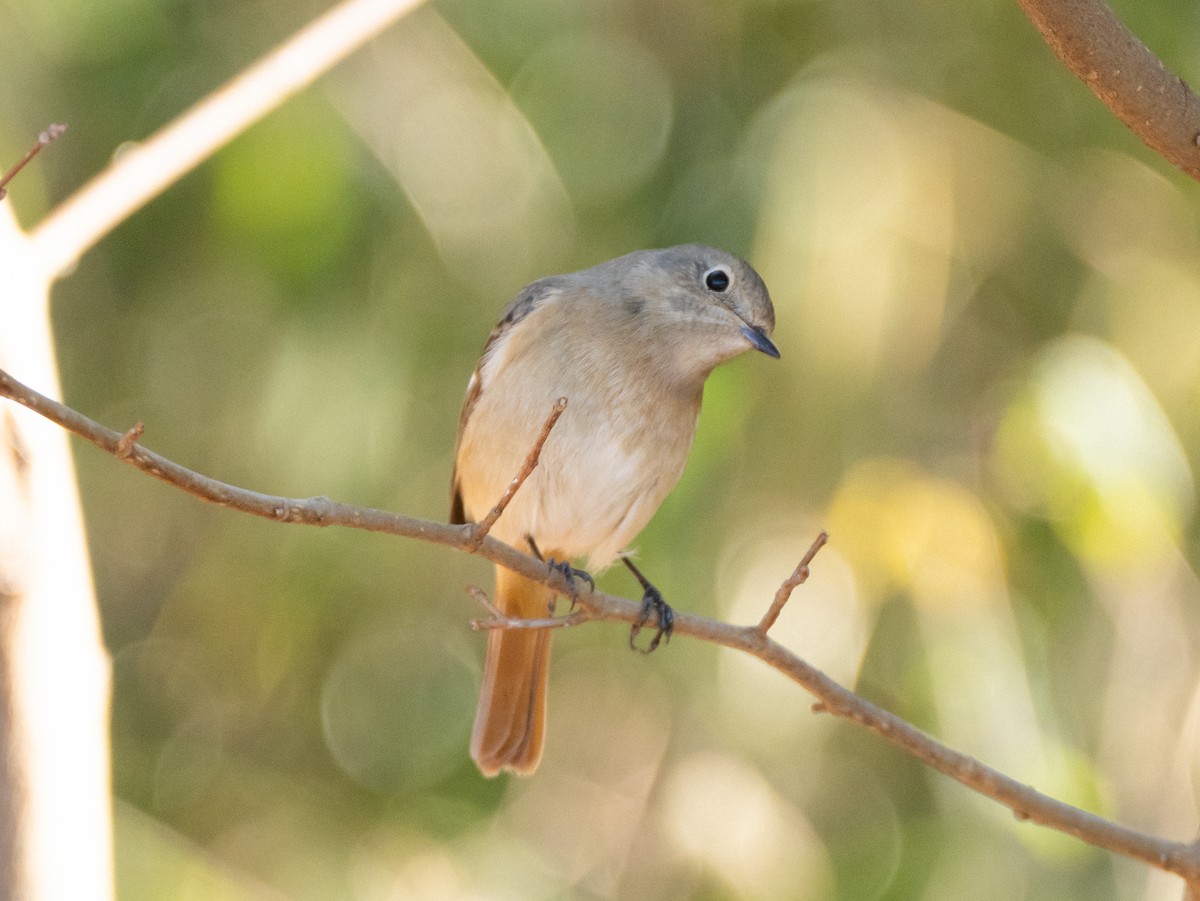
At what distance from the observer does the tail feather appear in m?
3.79

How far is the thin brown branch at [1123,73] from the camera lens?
A: 82.1 inches

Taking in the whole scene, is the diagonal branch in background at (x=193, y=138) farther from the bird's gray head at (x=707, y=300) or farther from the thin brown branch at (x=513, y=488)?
the thin brown branch at (x=513, y=488)

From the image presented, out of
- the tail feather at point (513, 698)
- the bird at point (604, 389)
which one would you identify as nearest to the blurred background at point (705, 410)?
the tail feather at point (513, 698)

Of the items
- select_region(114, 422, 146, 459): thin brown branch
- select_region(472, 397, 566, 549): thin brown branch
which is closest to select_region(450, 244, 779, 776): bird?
select_region(472, 397, 566, 549): thin brown branch

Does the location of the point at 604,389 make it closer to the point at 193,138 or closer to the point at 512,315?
the point at 512,315

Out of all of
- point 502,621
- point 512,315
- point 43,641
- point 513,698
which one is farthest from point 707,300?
point 43,641

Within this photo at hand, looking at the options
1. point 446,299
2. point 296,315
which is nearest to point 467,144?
point 446,299

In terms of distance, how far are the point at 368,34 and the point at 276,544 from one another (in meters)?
2.38

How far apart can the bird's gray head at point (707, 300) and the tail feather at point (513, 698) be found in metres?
0.83

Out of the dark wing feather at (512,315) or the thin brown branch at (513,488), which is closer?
the thin brown branch at (513,488)

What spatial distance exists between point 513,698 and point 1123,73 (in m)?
2.35

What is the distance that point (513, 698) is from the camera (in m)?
3.81

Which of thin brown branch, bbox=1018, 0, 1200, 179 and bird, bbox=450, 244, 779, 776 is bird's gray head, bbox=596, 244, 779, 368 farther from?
thin brown branch, bbox=1018, 0, 1200, 179

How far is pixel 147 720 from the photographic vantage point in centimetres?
557
